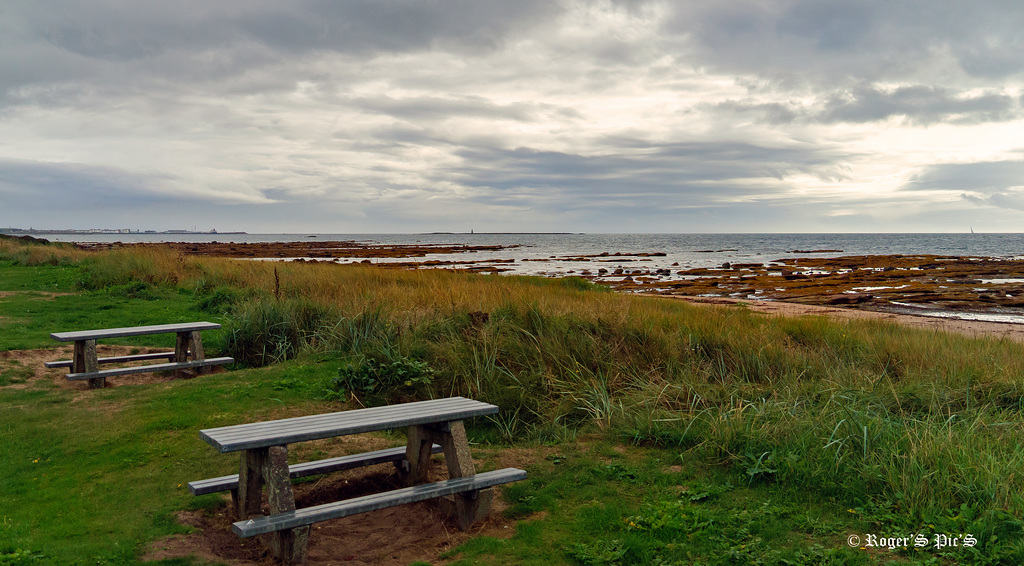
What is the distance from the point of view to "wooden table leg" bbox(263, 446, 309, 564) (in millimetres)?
3539

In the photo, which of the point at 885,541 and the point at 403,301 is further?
the point at 403,301

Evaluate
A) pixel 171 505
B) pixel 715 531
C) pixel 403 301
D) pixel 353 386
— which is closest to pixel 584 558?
pixel 715 531

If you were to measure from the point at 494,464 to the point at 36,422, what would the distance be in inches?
161

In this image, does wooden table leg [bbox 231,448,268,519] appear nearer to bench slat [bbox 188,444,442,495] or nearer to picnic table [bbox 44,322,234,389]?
bench slat [bbox 188,444,442,495]

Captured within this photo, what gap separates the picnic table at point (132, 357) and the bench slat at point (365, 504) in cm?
474

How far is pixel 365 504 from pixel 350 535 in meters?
0.59

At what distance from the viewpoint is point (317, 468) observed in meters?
4.33

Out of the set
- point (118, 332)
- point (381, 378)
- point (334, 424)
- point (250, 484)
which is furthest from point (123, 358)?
point (334, 424)

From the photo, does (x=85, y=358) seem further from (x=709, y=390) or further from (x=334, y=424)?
(x=709, y=390)

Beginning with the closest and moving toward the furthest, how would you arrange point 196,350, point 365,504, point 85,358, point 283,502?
point 283,502
point 365,504
point 85,358
point 196,350

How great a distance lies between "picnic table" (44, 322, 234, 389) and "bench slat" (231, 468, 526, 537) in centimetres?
474

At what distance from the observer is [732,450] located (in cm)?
492

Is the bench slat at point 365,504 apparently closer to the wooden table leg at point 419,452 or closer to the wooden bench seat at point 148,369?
the wooden table leg at point 419,452

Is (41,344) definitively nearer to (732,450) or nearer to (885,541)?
(732,450)
